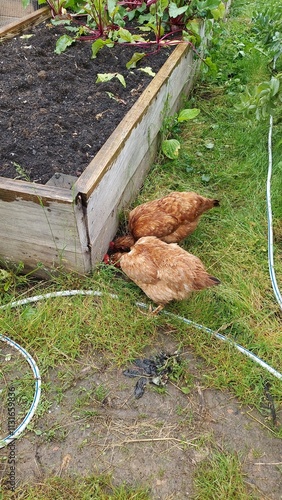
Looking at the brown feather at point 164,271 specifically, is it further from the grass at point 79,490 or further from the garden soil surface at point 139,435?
the grass at point 79,490

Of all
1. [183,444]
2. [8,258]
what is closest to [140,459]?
[183,444]

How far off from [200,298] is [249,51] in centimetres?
395

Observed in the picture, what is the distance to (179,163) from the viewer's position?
11.6 feet

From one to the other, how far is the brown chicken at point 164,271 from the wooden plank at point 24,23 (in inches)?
103

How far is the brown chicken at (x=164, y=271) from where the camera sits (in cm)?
220

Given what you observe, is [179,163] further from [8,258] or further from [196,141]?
[8,258]

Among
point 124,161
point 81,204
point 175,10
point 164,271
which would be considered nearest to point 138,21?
point 175,10

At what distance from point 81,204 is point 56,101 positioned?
4.21 ft

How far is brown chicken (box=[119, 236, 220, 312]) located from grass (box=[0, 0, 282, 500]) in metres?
0.16

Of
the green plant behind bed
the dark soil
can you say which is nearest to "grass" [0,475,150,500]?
the dark soil

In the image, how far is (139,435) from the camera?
194cm

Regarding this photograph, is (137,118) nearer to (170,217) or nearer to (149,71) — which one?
(170,217)

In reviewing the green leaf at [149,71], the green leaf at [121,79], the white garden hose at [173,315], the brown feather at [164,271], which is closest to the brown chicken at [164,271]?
the brown feather at [164,271]

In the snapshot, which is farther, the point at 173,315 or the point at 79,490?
the point at 173,315
